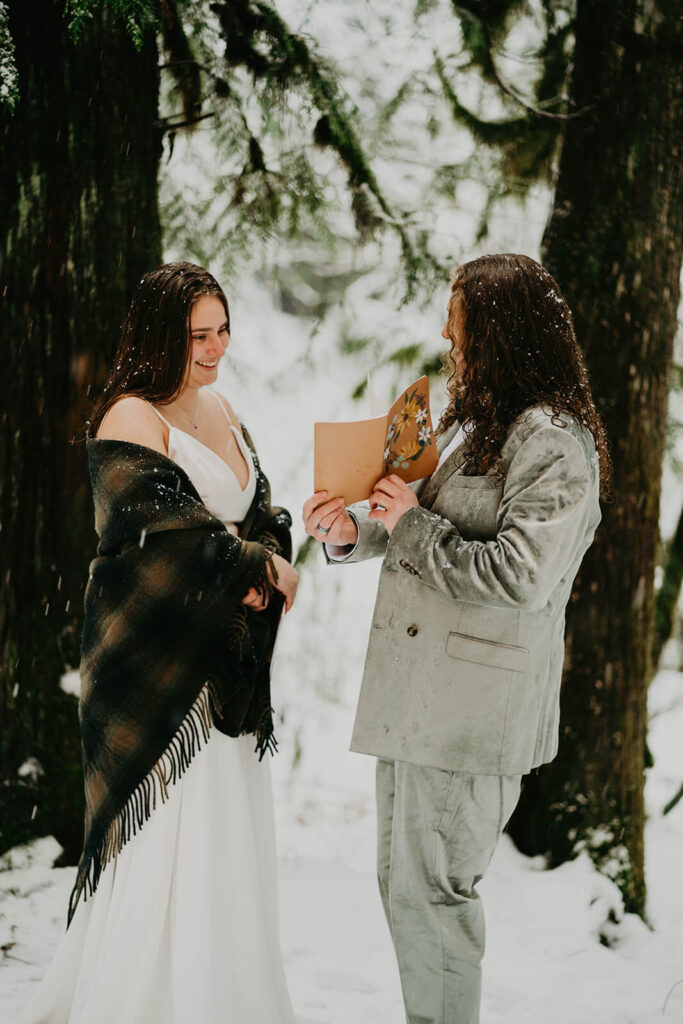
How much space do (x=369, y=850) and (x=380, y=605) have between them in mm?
1858

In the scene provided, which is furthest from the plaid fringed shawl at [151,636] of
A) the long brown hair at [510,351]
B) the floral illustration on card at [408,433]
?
the long brown hair at [510,351]

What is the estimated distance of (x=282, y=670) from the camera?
4047 mm

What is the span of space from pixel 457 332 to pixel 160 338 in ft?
2.26

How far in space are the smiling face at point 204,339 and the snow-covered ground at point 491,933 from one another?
5.57 feet

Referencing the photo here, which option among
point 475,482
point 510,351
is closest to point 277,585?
point 475,482

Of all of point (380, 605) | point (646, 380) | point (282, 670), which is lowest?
point (282, 670)

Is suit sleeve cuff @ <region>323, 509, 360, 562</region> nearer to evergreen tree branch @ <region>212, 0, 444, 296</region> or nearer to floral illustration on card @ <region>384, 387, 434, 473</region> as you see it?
floral illustration on card @ <region>384, 387, 434, 473</region>

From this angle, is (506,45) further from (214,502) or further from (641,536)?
(214,502)

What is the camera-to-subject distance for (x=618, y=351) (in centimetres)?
300

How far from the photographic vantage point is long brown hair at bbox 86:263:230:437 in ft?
6.77

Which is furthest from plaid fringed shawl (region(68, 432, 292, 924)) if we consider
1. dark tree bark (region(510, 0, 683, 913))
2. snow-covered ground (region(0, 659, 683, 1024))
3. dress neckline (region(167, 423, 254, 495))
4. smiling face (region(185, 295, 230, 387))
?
dark tree bark (region(510, 0, 683, 913))

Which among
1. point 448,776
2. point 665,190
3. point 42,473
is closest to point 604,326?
point 665,190

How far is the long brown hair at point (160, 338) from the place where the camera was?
206 cm

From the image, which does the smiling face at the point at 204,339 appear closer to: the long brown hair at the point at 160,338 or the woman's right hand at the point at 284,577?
the long brown hair at the point at 160,338
